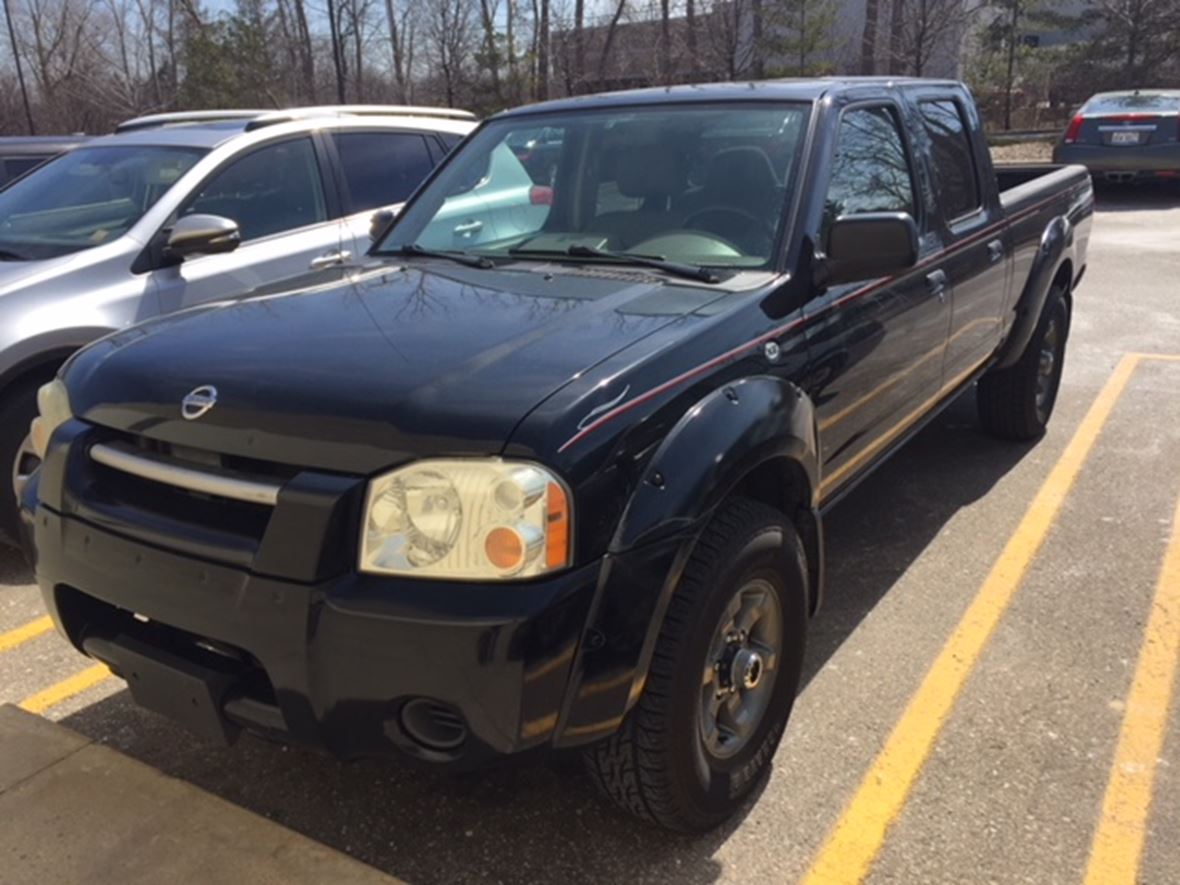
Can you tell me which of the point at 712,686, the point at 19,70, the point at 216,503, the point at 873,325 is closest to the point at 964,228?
the point at 873,325

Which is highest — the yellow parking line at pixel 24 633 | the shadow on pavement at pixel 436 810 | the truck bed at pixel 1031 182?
the truck bed at pixel 1031 182

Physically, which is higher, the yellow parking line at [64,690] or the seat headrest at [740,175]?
the seat headrest at [740,175]

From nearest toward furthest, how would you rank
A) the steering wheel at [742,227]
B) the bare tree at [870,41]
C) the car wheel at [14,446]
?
the steering wheel at [742,227] → the car wheel at [14,446] → the bare tree at [870,41]

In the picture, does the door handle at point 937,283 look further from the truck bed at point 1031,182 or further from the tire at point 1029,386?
the tire at point 1029,386

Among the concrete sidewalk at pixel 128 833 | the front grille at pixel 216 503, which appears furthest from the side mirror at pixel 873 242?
the concrete sidewalk at pixel 128 833

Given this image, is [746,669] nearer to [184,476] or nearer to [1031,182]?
[184,476]

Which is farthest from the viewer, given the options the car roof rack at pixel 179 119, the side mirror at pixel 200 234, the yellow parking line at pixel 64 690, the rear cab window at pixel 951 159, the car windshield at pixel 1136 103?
the car windshield at pixel 1136 103

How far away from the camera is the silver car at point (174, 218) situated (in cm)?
446

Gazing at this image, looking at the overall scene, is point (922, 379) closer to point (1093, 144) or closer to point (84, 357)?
point (84, 357)

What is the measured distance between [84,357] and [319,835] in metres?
1.44

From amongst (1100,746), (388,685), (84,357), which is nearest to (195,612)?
(388,685)

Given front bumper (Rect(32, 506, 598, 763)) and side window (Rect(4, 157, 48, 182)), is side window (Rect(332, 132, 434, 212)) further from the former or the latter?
front bumper (Rect(32, 506, 598, 763))

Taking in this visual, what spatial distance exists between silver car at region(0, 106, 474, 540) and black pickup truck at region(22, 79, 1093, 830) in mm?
1079

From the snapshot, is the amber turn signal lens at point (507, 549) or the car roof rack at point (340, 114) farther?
the car roof rack at point (340, 114)
